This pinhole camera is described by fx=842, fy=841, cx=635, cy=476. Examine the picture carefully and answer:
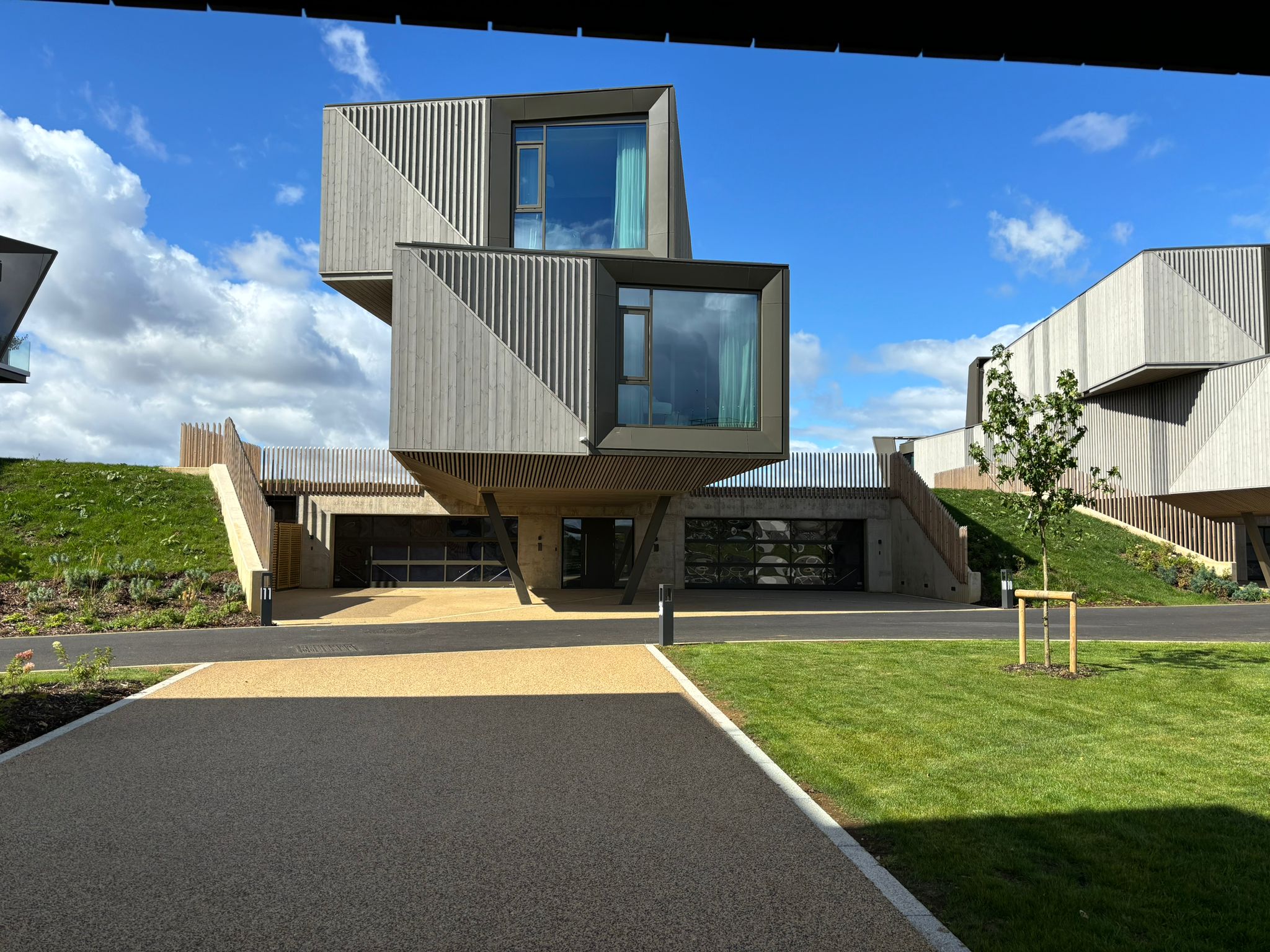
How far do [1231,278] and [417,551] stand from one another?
28.9 metres

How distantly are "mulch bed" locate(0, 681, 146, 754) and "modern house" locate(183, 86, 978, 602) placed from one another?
314 inches

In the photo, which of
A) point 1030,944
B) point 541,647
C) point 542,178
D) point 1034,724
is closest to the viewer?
point 1030,944

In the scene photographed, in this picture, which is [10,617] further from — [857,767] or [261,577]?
[857,767]

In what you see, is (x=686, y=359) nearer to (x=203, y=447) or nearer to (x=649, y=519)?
(x=649, y=519)

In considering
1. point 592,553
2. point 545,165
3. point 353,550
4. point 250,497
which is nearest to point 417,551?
point 353,550

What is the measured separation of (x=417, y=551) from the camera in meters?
29.2

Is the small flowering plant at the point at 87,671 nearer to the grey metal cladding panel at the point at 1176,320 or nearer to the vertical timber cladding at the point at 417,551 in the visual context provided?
the vertical timber cladding at the point at 417,551

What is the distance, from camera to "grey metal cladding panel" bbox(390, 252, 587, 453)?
16984mm

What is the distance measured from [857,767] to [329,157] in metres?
21.1

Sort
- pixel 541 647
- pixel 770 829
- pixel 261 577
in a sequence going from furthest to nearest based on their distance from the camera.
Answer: pixel 261 577
pixel 541 647
pixel 770 829

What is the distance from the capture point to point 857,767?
249 inches

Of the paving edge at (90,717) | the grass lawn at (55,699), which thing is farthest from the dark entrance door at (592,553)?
the grass lawn at (55,699)

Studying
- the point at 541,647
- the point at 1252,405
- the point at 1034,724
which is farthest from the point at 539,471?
the point at 1252,405

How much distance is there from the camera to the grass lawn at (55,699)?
7.76 meters
